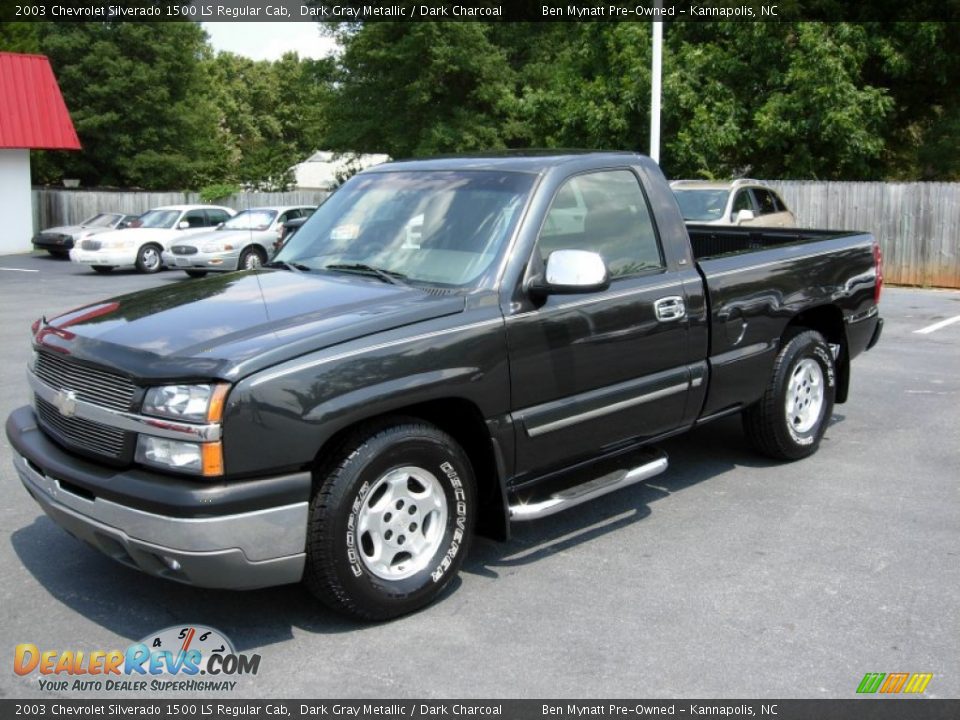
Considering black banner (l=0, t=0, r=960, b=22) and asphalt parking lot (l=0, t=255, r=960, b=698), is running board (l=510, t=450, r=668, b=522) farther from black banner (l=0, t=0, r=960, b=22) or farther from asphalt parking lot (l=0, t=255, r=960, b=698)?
black banner (l=0, t=0, r=960, b=22)

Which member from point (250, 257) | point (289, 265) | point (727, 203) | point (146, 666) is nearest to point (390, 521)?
point (146, 666)

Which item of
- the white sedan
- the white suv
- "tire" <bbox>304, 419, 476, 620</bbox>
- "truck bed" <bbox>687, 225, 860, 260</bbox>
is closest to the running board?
"tire" <bbox>304, 419, 476, 620</bbox>

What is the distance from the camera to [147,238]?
78.4 feet

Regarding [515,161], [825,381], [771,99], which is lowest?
[825,381]

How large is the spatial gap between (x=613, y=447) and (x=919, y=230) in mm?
15966

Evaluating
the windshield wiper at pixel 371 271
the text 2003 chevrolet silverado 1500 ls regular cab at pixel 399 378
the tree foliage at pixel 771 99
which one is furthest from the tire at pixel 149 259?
the windshield wiper at pixel 371 271

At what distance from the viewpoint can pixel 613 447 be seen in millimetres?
5250

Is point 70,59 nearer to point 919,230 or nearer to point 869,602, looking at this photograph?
point 919,230

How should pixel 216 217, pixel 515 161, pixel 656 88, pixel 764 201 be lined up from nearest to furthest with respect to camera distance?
pixel 515 161
pixel 764 201
pixel 656 88
pixel 216 217

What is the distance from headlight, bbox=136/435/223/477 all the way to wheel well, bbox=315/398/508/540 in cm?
88

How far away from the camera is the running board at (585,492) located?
4.68 m

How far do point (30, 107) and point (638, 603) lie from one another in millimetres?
31928

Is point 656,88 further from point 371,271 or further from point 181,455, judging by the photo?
point 181,455
